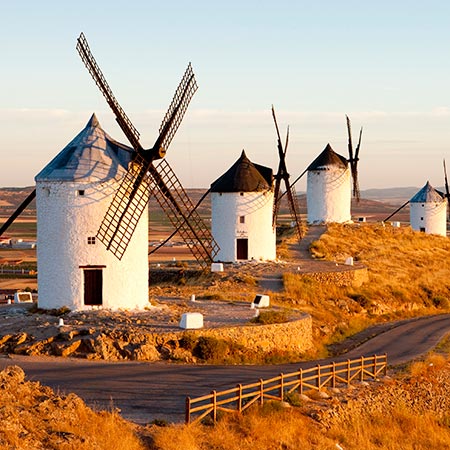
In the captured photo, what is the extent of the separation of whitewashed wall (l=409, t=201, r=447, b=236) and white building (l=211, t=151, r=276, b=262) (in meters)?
27.5

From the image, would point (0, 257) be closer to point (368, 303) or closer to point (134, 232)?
point (368, 303)

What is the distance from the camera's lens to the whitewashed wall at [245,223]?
45.0m

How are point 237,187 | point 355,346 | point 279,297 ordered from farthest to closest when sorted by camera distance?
point 237,187 < point 279,297 < point 355,346

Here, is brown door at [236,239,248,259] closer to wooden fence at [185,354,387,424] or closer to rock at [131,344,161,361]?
wooden fence at [185,354,387,424]

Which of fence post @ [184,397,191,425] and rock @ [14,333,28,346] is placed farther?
rock @ [14,333,28,346]

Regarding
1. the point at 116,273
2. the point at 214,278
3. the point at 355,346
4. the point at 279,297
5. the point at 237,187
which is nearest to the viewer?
the point at 116,273

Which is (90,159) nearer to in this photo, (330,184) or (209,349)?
(209,349)

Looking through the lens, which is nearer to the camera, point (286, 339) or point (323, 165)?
point (286, 339)

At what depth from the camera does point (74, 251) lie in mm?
28078

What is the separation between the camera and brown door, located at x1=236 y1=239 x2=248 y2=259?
4541 cm

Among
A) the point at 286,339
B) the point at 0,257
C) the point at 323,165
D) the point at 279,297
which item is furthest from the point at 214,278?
the point at 0,257

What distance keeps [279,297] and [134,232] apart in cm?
1058

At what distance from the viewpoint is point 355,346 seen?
3241 cm

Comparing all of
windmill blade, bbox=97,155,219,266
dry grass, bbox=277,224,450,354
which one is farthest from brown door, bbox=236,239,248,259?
windmill blade, bbox=97,155,219,266
